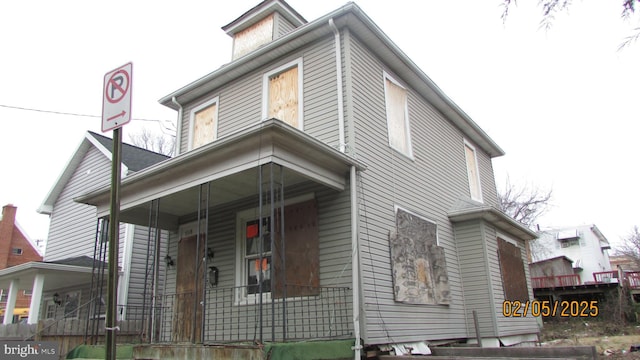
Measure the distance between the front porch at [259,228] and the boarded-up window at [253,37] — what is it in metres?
4.18

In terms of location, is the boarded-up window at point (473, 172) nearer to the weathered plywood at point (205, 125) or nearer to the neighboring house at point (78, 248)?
the weathered plywood at point (205, 125)

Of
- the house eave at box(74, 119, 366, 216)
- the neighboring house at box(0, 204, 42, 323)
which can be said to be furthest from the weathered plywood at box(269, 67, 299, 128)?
the neighboring house at box(0, 204, 42, 323)

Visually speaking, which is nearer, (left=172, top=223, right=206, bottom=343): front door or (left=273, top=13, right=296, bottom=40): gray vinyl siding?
(left=172, top=223, right=206, bottom=343): front door

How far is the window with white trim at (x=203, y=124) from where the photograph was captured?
415 inches

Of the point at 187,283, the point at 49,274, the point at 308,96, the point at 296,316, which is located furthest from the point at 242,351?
the point at 49,274

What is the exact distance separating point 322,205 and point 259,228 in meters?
1.08

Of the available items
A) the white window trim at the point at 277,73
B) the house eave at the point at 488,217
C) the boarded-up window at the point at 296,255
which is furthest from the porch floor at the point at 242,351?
the house eave at the point at 488,217

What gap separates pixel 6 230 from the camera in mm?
35406

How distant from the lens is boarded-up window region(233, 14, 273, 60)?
433 inches

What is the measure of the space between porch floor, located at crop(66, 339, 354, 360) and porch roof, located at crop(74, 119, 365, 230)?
7.58ft

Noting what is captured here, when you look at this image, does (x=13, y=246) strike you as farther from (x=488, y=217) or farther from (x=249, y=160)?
(x=488, y=217)

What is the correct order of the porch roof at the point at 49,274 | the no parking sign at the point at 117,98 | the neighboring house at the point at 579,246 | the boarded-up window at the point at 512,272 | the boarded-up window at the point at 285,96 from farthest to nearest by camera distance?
1. the neighboring house at the point at 579,246
2. the porch roof at the point at 49,274
3. the boarded-up window at the point at 512,272
4. the boarded-up window at the point at 285,96
5. the no parking sign at the point at 117,98

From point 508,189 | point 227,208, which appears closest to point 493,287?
point 227,208

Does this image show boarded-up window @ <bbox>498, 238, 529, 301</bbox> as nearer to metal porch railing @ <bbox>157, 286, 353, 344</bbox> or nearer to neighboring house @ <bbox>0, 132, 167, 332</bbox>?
metal porch railing @ <bbox>157, 286, 353, 344</bbox>
